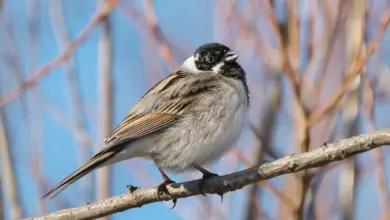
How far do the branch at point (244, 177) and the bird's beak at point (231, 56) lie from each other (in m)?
0.84

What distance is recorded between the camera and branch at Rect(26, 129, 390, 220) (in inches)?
79.2

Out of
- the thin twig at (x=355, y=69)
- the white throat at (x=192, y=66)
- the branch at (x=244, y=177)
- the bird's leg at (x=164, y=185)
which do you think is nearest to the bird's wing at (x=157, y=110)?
the white throat at (x=192, y=66)

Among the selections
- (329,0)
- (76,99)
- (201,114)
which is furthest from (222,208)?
(329,0)

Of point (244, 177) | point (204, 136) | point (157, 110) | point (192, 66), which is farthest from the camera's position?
point (192, 66)

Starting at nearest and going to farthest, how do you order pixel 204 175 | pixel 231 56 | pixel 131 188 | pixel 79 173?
1. pixel 131 188
2. pixel 79 173
3. pixel 204 175
4. pixel 231 56

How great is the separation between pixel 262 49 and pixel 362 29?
0.81 m

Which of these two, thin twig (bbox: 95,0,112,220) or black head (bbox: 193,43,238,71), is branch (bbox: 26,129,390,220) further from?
black head (bbox: 193,43,238,71)

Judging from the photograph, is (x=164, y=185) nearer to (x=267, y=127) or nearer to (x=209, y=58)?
(x=267, y=127)

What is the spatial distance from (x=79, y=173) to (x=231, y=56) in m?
1.10

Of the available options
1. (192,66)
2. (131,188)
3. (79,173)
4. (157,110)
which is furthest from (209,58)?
(131,188)

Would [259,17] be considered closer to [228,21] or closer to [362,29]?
[228,21]

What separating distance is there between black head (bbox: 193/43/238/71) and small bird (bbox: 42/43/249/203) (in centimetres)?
16

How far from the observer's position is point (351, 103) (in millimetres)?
2877

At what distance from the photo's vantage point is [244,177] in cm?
235
